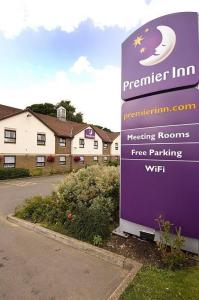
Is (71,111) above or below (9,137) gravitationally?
above

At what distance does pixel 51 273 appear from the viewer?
464 cm

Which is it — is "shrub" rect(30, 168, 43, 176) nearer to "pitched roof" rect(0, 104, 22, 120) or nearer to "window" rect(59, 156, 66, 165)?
"window" rect(59, 156, 66, 165)

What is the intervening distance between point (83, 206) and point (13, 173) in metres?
17.4

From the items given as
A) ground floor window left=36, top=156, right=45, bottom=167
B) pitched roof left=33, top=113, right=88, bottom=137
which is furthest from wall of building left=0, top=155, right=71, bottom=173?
pitched roof left=33, top=113, right=88, bottom=137

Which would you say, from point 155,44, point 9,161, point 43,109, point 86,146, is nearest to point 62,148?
point 86,146

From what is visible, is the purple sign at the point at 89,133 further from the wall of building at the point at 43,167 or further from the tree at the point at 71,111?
the tree at the point at 71,111

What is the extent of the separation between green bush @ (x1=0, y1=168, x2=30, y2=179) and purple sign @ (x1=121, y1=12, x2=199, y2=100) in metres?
18.2

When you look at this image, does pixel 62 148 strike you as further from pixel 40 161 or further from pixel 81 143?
pixel 81 143

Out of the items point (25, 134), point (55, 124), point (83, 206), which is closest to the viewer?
point (83, 206)

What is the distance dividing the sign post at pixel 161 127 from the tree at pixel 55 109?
147ft

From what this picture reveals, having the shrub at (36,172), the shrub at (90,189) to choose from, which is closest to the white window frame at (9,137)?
the shrub at (36,172)

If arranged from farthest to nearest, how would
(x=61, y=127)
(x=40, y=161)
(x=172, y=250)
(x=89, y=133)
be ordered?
(x=89, y=133) → (x=61, y=127) → (x=40, y=161) → (x=172, y=250)

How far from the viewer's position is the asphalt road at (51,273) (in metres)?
4.02

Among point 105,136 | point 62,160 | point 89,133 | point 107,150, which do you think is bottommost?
point 62,160
